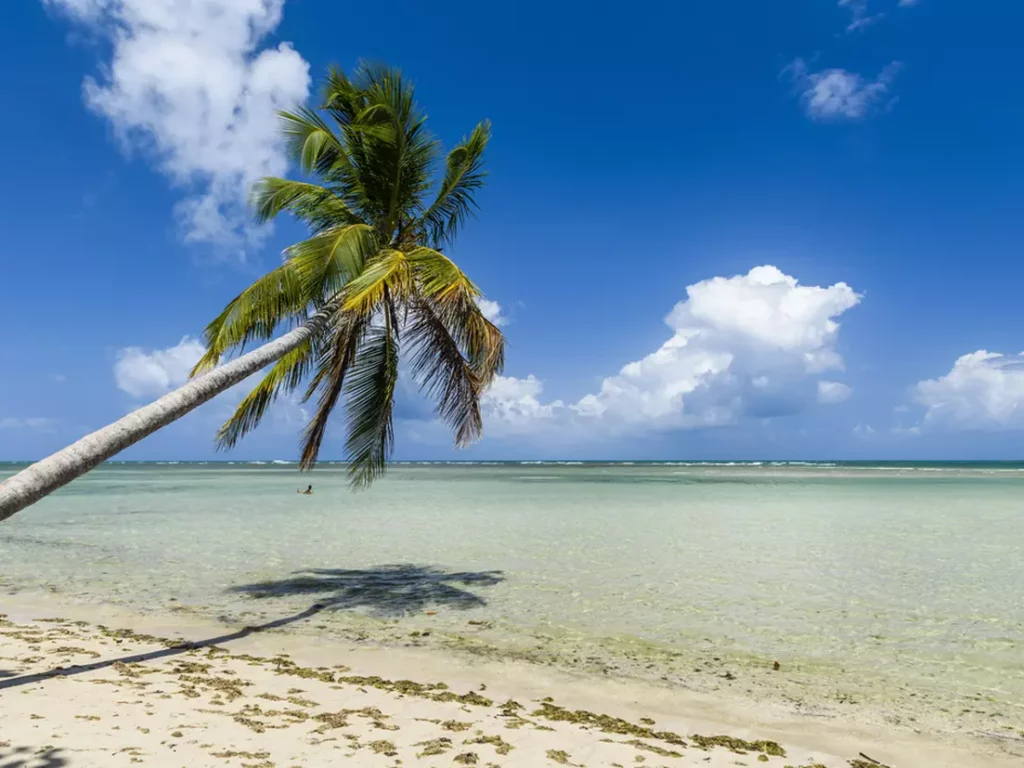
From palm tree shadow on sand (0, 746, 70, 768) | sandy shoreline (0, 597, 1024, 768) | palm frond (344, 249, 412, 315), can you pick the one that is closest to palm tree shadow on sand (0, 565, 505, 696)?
sandy shoreline (0, 597, 1024, 768)

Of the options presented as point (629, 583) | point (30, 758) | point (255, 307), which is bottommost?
point (629, 583)

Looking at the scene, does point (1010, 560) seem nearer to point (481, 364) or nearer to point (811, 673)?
Answer: point (811, 673)

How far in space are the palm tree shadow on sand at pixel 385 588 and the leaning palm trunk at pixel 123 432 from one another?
448 cm

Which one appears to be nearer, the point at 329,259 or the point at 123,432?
the point at 123,432

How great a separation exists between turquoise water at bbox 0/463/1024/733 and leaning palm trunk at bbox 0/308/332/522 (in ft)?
12.6

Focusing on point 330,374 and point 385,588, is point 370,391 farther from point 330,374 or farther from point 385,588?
point 385,588

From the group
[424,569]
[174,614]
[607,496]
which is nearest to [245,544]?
[424,569]

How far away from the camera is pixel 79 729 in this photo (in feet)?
15.7

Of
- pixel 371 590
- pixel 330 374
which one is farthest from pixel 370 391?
pixel 371 590

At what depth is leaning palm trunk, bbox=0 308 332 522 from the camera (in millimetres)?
4637

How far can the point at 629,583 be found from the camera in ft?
38.4

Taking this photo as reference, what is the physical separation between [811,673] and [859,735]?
1701 mm

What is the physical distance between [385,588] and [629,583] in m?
4.28

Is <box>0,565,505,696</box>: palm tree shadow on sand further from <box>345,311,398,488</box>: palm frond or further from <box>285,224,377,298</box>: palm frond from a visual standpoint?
<box>285,224,377,298</box>: palm frond
